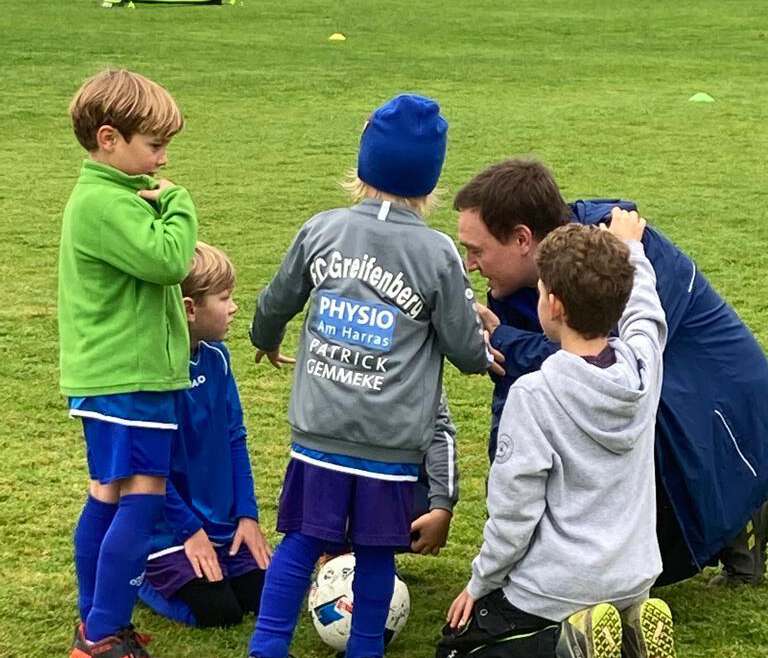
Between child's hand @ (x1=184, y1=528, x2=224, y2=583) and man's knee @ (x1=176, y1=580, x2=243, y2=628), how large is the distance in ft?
0.11

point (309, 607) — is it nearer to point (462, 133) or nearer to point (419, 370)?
point (419, 370)

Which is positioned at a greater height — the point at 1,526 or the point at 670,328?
the point at 670,328

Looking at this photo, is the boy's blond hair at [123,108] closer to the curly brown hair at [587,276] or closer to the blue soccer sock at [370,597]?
the curly brown hair at [587,276]

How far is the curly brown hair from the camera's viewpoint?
11.4 ft

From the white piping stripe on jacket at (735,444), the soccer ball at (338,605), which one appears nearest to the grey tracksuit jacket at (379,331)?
the soccer ball at (338,605)

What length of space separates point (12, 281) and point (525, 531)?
508 centimetres

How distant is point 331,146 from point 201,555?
8932 millimetres

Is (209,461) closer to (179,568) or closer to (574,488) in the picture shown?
(179,568)

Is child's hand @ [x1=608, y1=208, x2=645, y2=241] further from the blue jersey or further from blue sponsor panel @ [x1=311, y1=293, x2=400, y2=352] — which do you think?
the blue jersey

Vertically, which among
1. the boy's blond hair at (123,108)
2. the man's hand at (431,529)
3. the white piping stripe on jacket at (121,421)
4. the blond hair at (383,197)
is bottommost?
the man's hand at (431,529)

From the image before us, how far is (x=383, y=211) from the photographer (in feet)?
12.0

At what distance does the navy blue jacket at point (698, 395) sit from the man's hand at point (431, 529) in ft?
0.94

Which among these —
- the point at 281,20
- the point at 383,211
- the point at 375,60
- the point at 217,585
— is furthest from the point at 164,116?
the point at 281,20

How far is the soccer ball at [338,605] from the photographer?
3.96 metres
